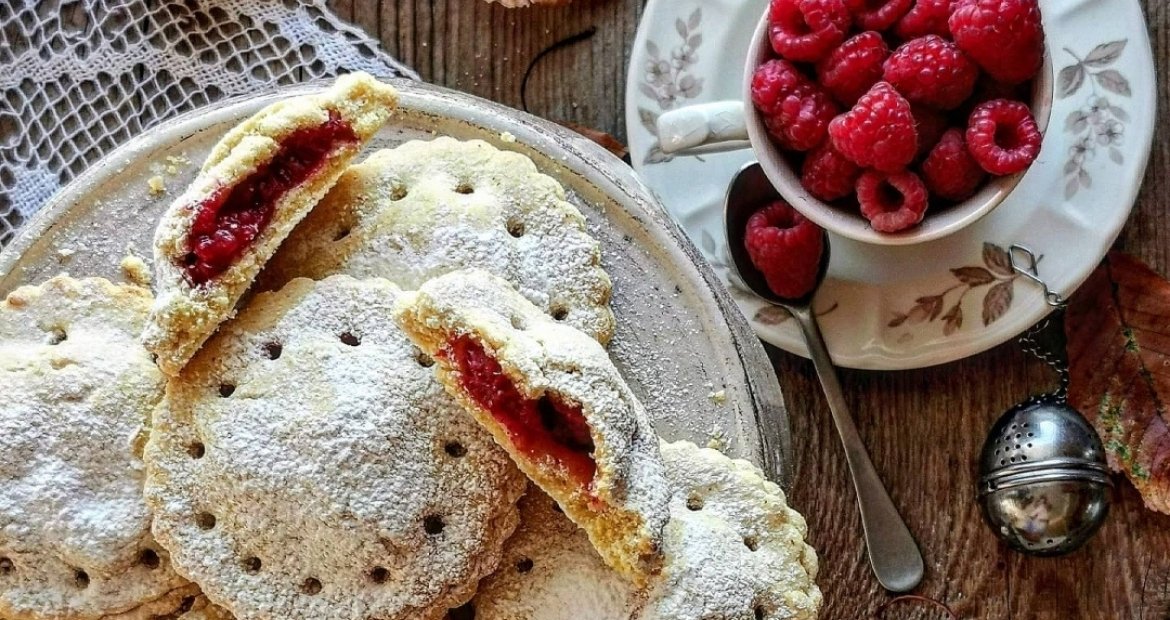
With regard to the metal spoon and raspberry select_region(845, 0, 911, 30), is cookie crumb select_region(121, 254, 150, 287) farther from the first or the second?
raspberry select_region(845, 0, 911, 30)

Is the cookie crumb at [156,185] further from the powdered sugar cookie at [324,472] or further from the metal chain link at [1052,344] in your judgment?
the metal chain link at [1052,344]

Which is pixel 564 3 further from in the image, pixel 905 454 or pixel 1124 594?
pixel 1124 594

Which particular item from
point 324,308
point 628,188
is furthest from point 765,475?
point 324,308

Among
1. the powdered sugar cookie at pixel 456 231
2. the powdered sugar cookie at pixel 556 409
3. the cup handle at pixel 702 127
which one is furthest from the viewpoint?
the cup handle at pixel 702 127

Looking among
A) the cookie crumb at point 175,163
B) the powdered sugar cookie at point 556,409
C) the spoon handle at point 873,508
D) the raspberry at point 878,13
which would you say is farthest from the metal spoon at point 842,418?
the cookie crumb at point 175,163

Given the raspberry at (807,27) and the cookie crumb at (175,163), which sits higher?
the raspberry at (807,27)

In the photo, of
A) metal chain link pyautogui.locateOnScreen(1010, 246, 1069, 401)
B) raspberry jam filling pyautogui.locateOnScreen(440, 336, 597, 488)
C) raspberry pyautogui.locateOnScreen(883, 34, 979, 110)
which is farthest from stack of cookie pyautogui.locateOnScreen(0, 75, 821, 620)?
metal chain link pyautogui.locateOnScreen(1010, 246, 1069, 401)

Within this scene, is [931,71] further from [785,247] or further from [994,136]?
[785,247]
